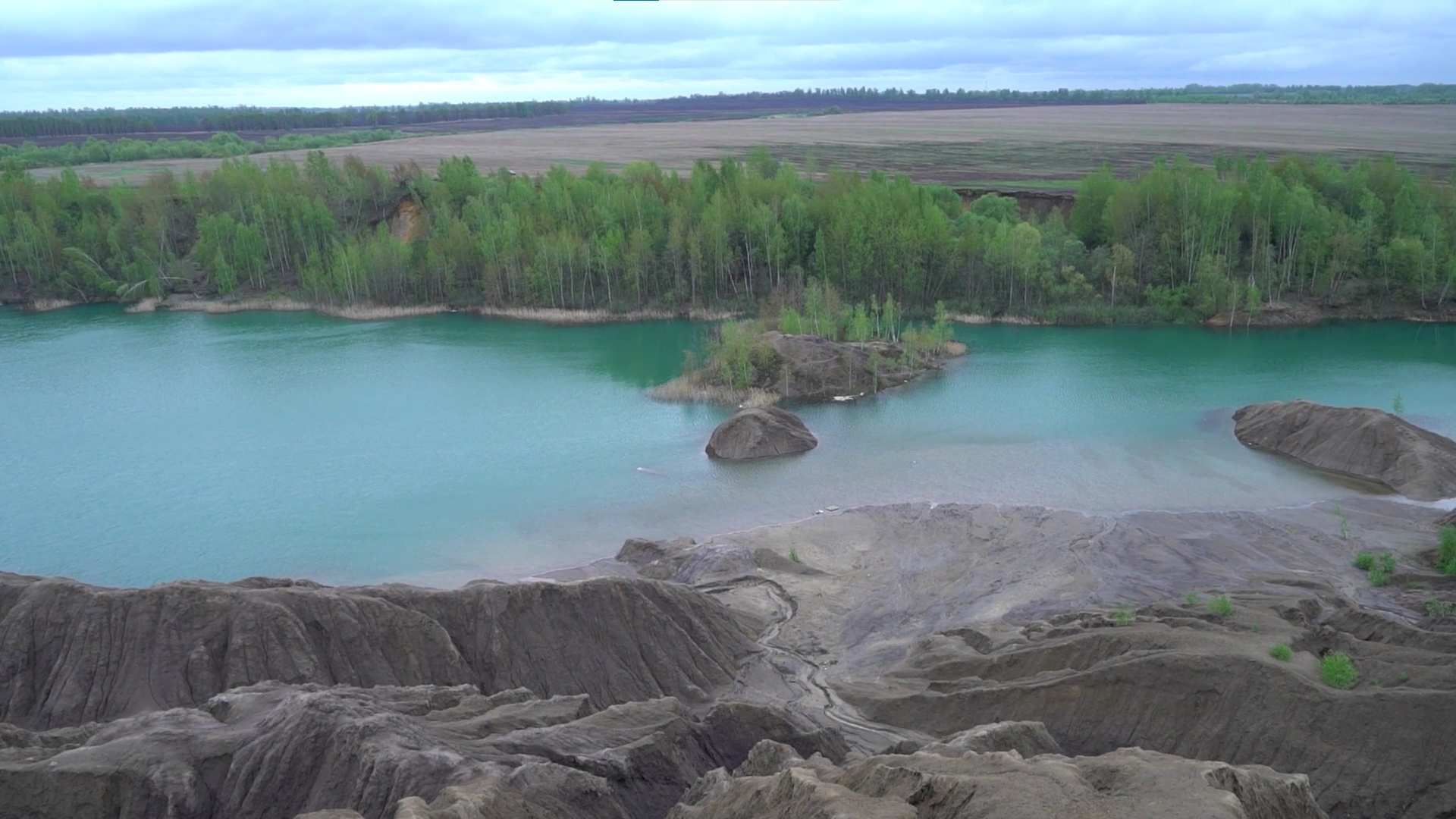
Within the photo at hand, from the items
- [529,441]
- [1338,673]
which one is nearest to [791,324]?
[529,441]

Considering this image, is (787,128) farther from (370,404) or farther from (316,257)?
(370,404)

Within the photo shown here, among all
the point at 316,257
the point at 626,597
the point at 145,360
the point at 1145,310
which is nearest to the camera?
the point at 626,597

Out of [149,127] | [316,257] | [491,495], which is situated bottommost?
[491,495]

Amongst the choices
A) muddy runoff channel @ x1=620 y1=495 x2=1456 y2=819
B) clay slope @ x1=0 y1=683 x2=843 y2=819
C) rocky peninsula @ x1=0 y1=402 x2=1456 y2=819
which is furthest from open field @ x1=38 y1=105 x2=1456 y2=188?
clay slope @ x1=0 y1=683 x2=843 y2=819

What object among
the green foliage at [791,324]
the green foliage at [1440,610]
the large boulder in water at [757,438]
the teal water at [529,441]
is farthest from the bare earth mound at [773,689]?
the green foliage at [791,324]

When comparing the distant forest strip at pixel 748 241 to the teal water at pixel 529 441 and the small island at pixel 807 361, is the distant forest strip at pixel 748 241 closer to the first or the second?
the teal water at pixel 529 441

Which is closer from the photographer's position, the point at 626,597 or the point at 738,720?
the point at 738,720

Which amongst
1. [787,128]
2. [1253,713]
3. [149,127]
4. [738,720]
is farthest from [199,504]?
[149,127]
